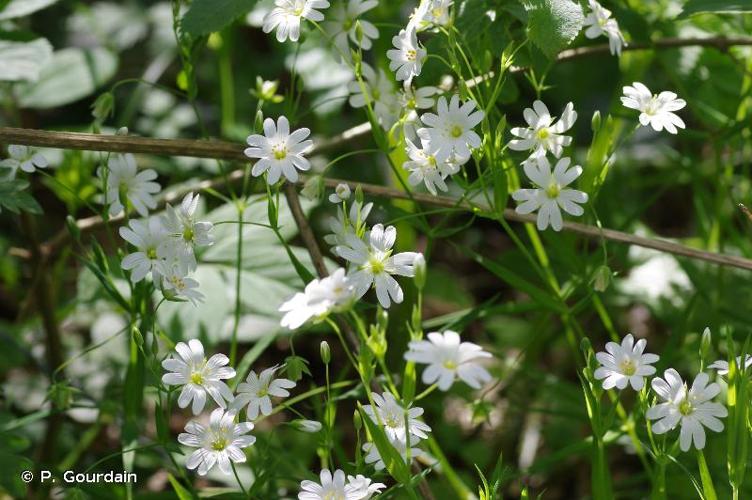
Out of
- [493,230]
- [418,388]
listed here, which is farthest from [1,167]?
[493,230]

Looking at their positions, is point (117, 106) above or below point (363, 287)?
below

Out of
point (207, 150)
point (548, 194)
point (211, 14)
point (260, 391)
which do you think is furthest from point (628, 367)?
point (211, 14)

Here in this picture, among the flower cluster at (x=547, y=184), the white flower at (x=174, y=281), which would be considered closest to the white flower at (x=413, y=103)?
the flower cluster at (x=547, y=184)

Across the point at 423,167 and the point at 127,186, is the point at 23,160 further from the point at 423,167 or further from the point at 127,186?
the point at 423,167

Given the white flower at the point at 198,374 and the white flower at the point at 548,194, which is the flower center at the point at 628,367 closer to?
the white flower at the point at 548,194

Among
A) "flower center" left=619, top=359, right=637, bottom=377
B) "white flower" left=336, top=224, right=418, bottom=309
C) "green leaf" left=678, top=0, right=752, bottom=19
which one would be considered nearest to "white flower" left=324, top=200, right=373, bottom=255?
"white flower" left=336, top=224, right=418, bottom=309

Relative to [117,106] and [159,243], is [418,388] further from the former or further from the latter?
[117,106]
